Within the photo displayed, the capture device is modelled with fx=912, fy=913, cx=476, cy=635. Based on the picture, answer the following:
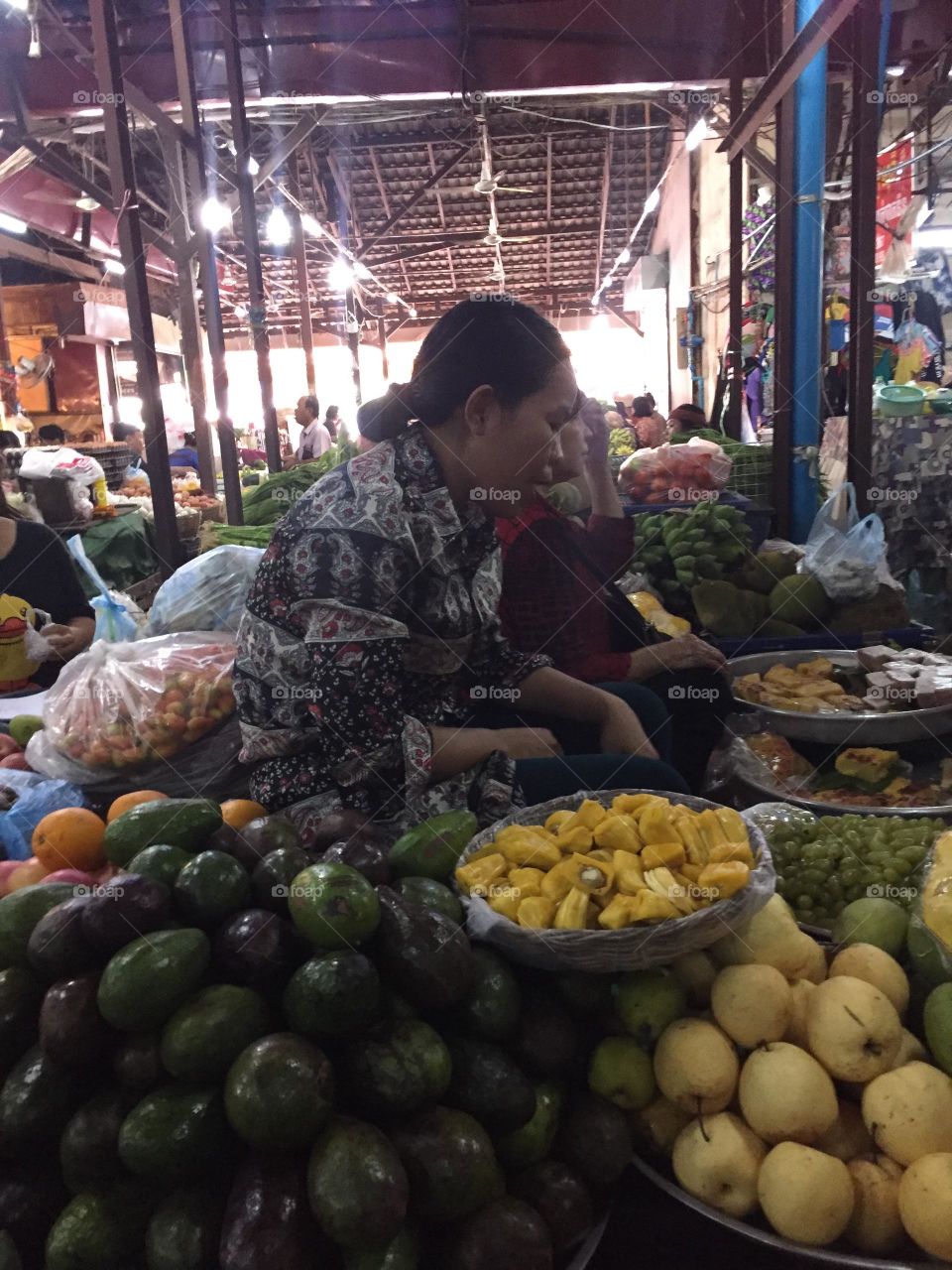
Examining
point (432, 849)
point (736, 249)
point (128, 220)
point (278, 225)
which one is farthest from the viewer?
point (278, 225)

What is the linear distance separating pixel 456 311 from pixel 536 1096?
1394mm

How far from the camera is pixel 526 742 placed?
1901 mm

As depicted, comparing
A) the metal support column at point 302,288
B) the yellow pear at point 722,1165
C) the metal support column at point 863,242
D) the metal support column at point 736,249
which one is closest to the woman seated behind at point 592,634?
the yellow pear at point 722,1165

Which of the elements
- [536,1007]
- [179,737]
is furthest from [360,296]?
[536,1007]

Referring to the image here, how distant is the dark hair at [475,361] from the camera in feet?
5.59

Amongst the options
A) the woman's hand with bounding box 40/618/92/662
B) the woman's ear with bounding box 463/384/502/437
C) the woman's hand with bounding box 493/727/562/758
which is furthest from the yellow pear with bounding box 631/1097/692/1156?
the woman's hand with bounding box 40/618/92/662

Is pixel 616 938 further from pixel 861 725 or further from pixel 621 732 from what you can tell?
pixel 861 725

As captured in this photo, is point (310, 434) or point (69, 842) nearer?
point (69, 842)

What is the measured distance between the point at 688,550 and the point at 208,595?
6.51ft

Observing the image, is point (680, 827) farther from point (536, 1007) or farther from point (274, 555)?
point (274, 555)

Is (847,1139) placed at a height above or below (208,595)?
below

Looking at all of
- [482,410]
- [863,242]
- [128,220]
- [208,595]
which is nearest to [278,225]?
[128,220]

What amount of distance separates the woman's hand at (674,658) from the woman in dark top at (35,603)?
1.86 meters

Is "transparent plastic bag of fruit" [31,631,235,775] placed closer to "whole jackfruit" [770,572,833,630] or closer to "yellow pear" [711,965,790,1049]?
"yellow pear" [711,965,790,1049]
